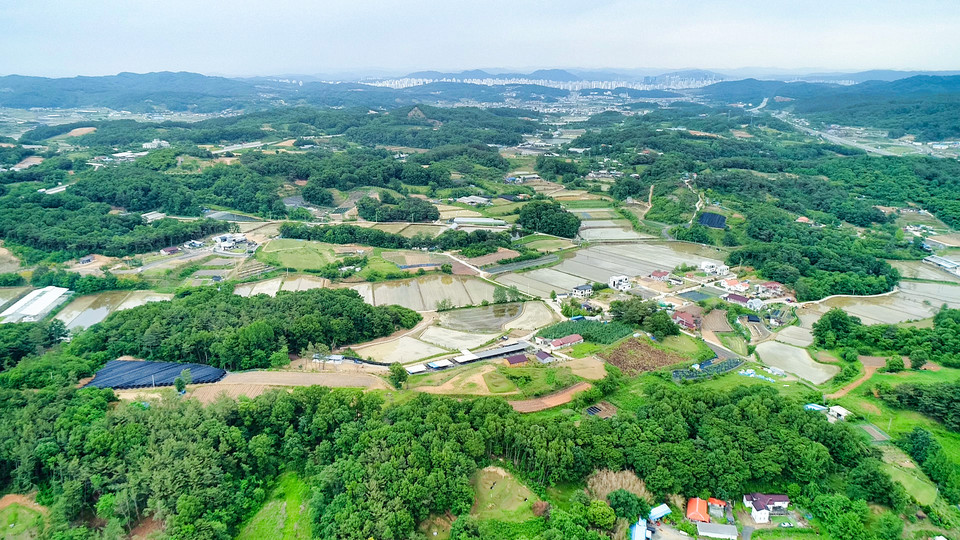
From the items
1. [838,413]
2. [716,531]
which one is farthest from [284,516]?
[838,413]

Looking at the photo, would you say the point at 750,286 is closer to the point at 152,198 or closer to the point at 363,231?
the point at 363,231

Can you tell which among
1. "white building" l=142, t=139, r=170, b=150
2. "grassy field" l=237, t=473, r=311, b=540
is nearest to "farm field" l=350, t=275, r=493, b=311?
"grassy field" l=237, t=473, r=311, b=540

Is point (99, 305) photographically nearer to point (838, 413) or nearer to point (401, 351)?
point (401, 351)

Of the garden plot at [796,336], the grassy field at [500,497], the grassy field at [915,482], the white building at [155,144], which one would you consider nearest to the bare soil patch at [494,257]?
the garden plot at [796,336]

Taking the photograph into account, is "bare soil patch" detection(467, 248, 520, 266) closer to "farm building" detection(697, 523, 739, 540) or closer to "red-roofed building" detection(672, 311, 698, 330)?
"red-roofed building" detection(672, 311, 698, 330)

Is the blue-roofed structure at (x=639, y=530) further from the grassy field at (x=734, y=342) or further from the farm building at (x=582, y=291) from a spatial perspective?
the farm building at (x=582, y=291)

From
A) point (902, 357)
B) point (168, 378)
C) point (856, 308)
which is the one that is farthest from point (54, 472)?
point (856, 308)
